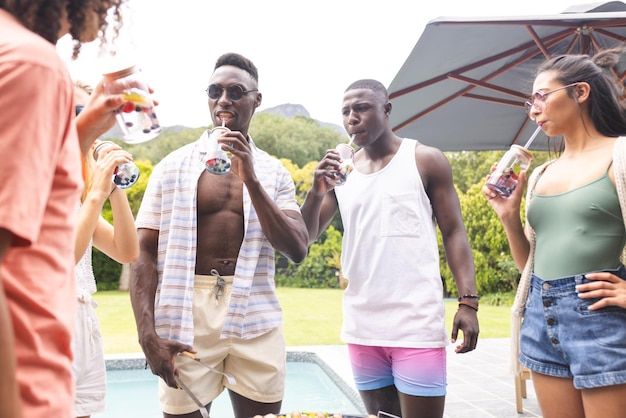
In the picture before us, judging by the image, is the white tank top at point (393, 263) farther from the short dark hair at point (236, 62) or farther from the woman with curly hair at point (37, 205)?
the woman with curly hair at point (37, 205)

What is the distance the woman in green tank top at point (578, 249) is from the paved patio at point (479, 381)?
2999 millimetres

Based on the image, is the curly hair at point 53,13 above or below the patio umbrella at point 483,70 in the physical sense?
below

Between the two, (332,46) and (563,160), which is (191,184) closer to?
(563,160)

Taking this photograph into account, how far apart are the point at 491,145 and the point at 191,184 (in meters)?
3.70

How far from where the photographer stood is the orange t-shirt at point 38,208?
31.3 inches

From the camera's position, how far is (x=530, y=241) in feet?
7.16

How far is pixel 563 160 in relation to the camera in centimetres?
212

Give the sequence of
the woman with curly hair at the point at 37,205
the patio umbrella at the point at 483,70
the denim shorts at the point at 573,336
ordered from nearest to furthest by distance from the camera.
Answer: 1. the woman with curly hair at the point at 37,205
2. the denim shorts at the point at 573,336
3. the patio umbrella at the point at 483,70

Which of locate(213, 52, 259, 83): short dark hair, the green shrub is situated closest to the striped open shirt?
locate(213, 52, 259, 83): short dark hair

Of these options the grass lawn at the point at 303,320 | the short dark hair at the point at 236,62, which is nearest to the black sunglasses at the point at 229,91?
the short dark hair at the point at 236,62

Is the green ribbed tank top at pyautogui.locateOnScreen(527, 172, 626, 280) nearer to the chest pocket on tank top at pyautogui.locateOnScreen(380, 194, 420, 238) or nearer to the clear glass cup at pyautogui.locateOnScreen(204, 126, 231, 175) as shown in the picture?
the chest pocket on tank top at pyautogui.locateOnScreen(380, 194, 420, 238)

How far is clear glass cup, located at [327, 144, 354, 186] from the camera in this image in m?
2.63

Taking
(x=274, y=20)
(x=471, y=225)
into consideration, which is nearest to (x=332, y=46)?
(x=274, y=20)

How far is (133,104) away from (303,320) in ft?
35.3
